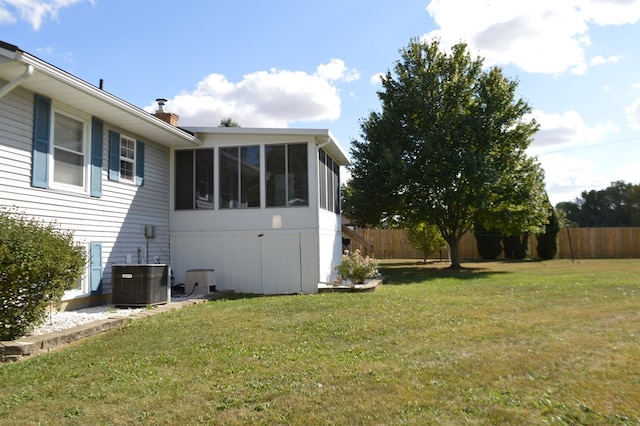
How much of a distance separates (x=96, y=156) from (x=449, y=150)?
475 inches

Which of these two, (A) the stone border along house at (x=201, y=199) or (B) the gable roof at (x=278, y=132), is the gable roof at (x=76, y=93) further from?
(B) the gable roof at (x=278, y=132)

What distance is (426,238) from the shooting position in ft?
73.4

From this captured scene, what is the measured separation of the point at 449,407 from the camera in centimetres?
315

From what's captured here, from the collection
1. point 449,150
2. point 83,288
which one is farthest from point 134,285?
point 449,150

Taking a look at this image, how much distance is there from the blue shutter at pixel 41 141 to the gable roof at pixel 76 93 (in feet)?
0.74

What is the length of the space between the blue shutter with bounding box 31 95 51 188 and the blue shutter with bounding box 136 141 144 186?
2528 mm

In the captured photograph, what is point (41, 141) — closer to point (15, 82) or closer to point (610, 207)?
point (15, 82)

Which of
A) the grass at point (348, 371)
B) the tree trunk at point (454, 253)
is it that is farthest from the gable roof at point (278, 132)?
the tree trunk at point (454, 253)

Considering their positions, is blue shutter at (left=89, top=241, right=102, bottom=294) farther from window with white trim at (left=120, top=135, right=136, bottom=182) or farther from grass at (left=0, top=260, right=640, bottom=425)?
grass at (left=0, top=260, right=640, bottom=425)

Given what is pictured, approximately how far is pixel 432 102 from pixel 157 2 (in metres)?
11.1

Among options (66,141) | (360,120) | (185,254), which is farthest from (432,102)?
(66,141)

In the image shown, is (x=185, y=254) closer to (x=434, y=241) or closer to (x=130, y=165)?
(x=130, y=165)

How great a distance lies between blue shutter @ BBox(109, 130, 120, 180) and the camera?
9.50m

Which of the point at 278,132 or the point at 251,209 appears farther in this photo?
the point at 251,209
